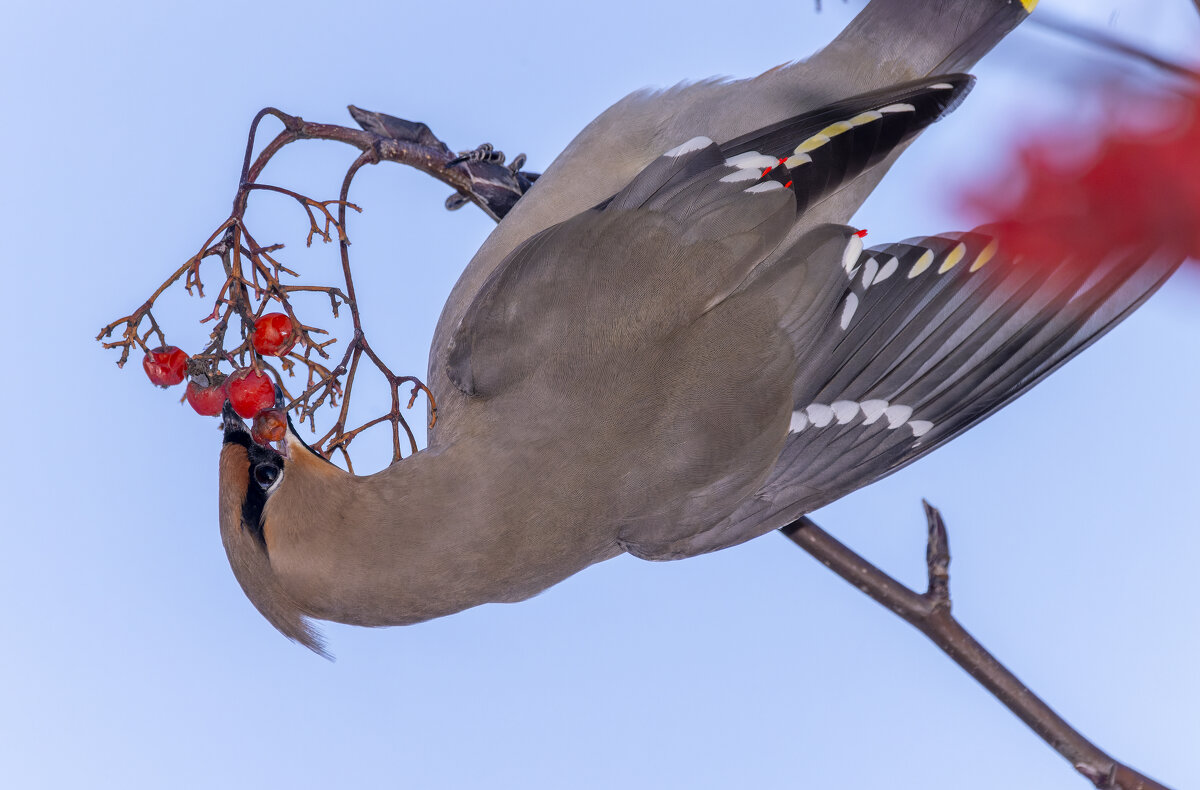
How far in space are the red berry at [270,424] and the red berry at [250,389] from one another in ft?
0.03

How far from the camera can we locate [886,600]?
6.07ft

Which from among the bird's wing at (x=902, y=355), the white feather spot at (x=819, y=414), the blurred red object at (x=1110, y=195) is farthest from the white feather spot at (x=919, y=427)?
the blurred red object at (x=1110, y=195)

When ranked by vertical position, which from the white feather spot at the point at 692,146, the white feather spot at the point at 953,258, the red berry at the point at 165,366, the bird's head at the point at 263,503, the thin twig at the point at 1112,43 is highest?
the white feather spot at the point at 692,146

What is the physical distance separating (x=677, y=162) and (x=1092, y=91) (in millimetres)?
1187

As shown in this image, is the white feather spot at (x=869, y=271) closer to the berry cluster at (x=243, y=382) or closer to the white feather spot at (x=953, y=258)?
the white feather spot at (x=953, y=258)

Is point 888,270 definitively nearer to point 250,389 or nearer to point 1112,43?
point 250,389

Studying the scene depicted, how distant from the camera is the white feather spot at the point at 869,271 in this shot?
1855mm

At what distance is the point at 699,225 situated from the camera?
177 cm

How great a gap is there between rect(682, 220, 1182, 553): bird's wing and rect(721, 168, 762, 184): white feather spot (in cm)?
16

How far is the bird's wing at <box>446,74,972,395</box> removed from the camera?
1759 millimetres

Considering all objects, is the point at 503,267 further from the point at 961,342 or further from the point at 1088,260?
the point at 1088,260

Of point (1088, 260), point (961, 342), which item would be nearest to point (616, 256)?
point (961, 342)

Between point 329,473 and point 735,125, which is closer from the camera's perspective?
point 329,473

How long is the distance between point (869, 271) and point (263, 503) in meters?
0.98
